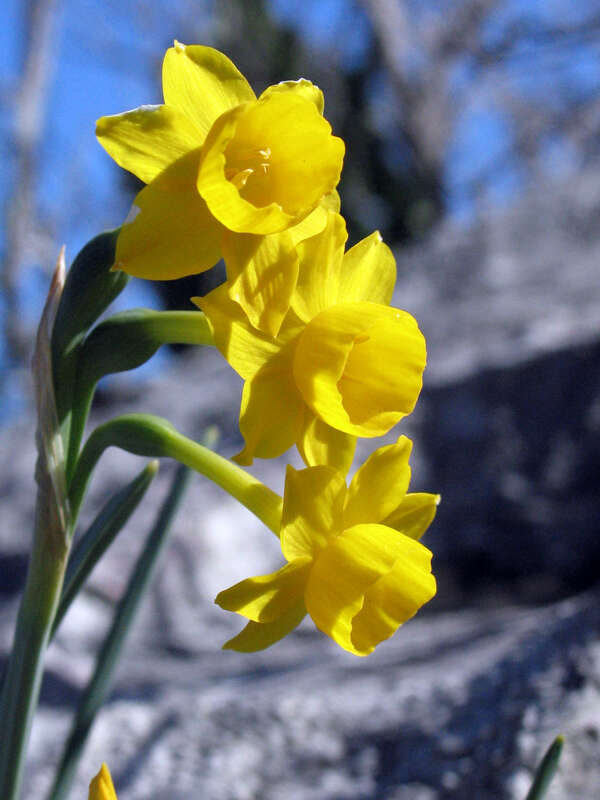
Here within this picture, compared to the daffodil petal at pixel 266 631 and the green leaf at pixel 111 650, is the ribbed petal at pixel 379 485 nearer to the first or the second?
the daffodil petal at pixel 266 631

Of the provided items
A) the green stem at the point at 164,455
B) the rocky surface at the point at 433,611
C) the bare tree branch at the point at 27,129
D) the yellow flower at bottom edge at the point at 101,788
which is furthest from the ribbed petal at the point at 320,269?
the bare tree branch at the point at 27,129

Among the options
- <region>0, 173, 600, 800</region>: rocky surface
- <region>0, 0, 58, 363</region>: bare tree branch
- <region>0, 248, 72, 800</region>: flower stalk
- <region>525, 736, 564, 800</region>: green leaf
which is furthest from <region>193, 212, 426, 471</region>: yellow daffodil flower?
<region>0, 0, 58, 363</region>: bare tree branch

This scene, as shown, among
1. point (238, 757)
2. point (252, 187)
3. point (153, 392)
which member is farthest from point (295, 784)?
point (153, 392)

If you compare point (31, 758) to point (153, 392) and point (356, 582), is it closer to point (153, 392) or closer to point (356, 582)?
point (356, 582)

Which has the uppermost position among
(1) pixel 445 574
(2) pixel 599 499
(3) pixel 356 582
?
(3) pixel 356 582

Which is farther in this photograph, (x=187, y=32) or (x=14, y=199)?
(x=187, y=32)

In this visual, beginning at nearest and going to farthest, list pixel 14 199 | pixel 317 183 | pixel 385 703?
pixel 317 183 → pixel 385 703 → pixel 14 199

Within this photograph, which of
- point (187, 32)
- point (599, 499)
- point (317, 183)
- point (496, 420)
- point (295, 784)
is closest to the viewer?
point (317, 183)
